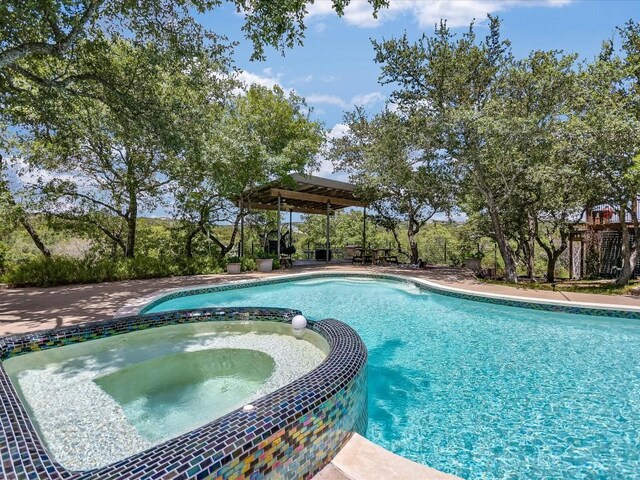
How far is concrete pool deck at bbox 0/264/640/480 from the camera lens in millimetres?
2131

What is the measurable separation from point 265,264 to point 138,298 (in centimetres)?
599

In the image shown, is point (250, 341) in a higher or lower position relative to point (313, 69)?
lower

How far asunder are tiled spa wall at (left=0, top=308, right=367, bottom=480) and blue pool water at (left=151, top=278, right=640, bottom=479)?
702mm

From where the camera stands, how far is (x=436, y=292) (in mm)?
9258

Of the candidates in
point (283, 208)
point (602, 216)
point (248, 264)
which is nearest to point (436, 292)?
point (248, 264)

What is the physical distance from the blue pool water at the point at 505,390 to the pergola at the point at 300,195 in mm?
7217

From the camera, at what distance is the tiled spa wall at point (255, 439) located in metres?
1.75

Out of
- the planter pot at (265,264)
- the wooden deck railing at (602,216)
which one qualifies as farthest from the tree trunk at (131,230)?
the wooden deck railing at (602,216)

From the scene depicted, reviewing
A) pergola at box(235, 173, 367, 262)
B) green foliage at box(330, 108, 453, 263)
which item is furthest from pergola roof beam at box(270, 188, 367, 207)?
green foliage at box(330, 108, 453, 263)

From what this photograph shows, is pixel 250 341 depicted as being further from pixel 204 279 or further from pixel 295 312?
pixel 204 279

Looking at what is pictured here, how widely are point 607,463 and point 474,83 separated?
10.6 meters

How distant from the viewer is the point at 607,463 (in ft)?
8.62

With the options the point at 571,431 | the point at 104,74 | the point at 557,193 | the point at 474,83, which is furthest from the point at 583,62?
the point at 104,74

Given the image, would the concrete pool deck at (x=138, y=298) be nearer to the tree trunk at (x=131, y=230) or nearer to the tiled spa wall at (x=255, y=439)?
the tiled spa wall at (x=255, y=439)
